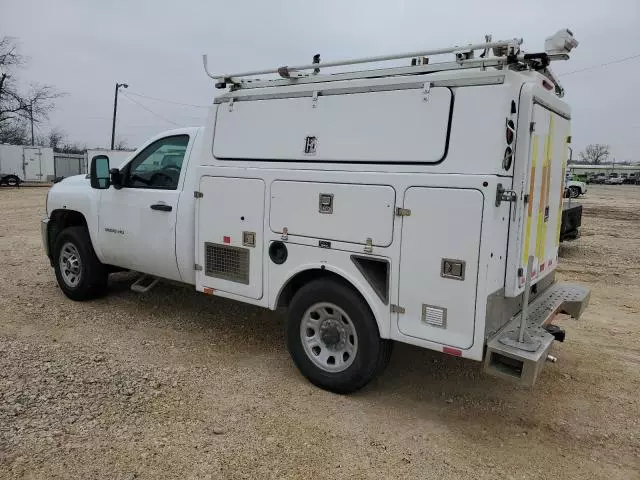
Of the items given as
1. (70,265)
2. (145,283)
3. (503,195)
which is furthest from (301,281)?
(70,265)

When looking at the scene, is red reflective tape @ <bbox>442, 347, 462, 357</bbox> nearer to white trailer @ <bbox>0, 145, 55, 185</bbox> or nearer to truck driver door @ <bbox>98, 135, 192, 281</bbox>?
truck driver door @ <bbox>98, 135, 192, 281</bbox>

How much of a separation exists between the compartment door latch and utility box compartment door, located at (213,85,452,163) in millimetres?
450

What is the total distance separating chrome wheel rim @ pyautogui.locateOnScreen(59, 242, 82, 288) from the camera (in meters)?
6.48

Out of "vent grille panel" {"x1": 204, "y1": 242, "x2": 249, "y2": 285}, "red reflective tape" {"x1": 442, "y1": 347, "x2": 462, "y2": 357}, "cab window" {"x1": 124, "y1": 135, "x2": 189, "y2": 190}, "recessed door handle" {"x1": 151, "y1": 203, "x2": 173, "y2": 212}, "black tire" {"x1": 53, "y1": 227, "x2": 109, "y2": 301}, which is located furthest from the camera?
"black tire" {"x1": 53, "y1": 227, "x2": 109, "y2": 301}

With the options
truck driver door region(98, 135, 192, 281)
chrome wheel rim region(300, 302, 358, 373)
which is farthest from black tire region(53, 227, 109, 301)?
chrome wheel rim region(300, 302, 358, 373)

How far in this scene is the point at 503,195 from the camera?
3.43 metres

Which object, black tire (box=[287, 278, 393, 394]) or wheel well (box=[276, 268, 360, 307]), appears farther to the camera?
wheel well (box=[276, 268, 360, 307])

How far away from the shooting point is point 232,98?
15.6 feet

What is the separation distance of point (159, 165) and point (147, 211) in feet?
1.71

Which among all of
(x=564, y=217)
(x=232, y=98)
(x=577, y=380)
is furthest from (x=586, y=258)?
(x=232, y=98)

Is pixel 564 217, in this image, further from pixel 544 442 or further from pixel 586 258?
pixel 544 442

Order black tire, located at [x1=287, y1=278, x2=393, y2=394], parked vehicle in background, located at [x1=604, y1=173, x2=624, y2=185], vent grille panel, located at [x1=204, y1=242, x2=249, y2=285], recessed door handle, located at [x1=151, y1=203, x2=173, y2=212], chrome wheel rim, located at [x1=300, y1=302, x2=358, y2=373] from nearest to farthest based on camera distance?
black tire, located at [x1=287, y1=278, x2=393, y2=394] < chrome wheel rim, located at [x1=300, y1=302, x2=358, y2=373] < vent grille panel, located at [x1=204, y1=242, x2=249, y2=285] < recessed door handle, located at [x1=151, y1=203, x2=173, y2=212] < parked vehicle in background, located at [x1=604, y1=173, x2=624, y2=185]

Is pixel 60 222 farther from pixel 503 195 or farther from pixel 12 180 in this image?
pixel 12 180

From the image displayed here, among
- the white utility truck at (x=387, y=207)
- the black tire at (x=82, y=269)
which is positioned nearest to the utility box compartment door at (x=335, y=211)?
the white utility truck at (x=387, y=207)
